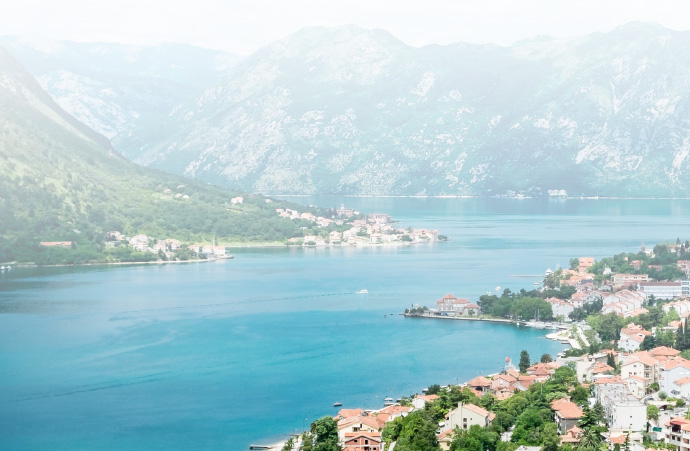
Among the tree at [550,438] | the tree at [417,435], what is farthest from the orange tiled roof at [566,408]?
the tree at [417,435]

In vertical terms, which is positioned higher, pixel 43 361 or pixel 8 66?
pixel 8 66

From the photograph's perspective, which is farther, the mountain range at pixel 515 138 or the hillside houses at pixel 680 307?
the mountain range at pixel 515 138

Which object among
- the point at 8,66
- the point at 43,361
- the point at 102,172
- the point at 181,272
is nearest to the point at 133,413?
the point at 43,361

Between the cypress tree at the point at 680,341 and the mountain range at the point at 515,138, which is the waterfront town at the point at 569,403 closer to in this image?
the cypress tree at the point at 680,341

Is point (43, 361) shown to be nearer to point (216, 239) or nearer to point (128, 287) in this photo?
point (128, 287)

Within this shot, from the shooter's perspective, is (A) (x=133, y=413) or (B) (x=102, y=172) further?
(B) (x=102, y=172)

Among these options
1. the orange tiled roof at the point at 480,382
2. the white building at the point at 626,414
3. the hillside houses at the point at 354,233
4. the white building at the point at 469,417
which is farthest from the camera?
→ the hillside houses at the point at 354,233
